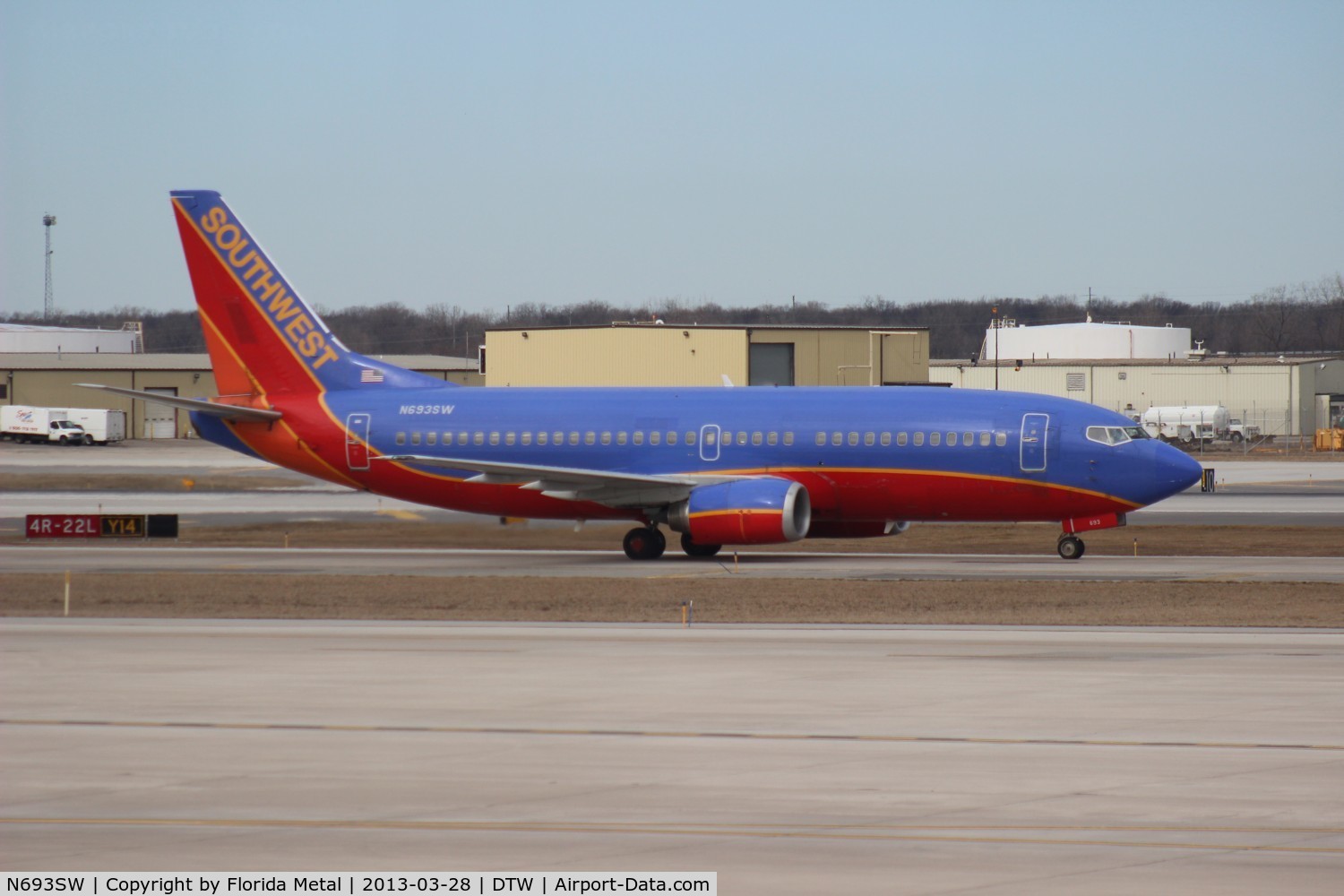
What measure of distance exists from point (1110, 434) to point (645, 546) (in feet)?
38.9

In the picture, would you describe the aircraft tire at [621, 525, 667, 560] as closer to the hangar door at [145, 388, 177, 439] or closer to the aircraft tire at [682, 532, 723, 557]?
the aircraft tire at [682, 532, 723, 557]

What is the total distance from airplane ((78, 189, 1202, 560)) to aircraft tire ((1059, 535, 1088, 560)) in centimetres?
4

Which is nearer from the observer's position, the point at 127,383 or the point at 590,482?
the point at 590,482

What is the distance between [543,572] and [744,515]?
5053 mm

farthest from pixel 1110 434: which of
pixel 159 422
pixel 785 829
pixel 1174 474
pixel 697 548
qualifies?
pixel 159 422

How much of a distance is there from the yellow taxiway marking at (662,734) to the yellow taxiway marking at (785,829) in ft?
11.6

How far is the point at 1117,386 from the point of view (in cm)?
12531

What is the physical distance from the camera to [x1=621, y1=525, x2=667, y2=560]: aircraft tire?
131ft

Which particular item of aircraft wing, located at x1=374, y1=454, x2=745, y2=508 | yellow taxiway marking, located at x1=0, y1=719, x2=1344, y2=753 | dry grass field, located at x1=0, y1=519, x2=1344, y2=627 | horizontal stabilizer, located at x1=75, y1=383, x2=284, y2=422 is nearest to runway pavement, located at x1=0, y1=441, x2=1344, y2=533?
horizontal stabilizer, located at x1=75, y1=383, x2=284, y2=422

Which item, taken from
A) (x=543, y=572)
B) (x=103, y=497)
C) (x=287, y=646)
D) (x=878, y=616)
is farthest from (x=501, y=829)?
(x=103, y=497)

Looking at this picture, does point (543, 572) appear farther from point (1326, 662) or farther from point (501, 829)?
point (501, 829)

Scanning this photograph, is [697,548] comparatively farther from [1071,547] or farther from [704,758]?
[704,758]

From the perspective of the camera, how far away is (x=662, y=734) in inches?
667

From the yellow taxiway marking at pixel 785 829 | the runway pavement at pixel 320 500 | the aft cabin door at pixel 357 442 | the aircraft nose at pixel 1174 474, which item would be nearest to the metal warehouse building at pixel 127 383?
the runway pavement at pixel 320 500
